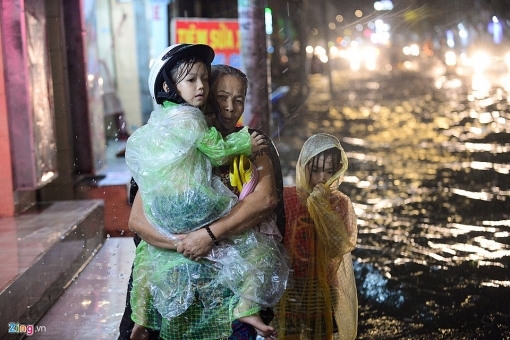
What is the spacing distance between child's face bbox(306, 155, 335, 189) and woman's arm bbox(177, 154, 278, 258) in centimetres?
55

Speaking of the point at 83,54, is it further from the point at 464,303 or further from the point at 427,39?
the point at 427,39

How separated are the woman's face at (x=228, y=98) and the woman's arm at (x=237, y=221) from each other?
0.33 metres

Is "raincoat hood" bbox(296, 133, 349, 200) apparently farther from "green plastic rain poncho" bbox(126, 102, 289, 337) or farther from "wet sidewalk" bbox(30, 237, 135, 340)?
"wet sidewalk" bbox(30, 237, 135, 340)

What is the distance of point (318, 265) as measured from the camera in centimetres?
329

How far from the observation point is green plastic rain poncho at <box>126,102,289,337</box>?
8.67 ft

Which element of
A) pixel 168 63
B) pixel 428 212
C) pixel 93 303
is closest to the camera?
pixel 168 63

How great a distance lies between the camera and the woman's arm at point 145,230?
273 cm

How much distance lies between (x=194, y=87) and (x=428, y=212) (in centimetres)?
567

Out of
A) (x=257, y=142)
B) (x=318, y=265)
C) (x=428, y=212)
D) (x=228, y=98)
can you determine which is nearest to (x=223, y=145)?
(x=257, y=142)

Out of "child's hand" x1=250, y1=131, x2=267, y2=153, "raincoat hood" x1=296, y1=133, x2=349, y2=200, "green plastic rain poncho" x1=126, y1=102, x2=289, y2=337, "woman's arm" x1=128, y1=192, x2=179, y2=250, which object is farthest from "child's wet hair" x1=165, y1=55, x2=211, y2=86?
"raincoat hood" x1=296, y1=133, x2=349, y2=200

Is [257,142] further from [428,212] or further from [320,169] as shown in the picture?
[428,212]

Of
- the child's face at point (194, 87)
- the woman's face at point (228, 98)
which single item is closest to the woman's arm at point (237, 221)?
the woman's face at point (228, 98)

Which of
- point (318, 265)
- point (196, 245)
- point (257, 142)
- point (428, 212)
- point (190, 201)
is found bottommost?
point (428, 212)

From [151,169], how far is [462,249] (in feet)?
15.0
